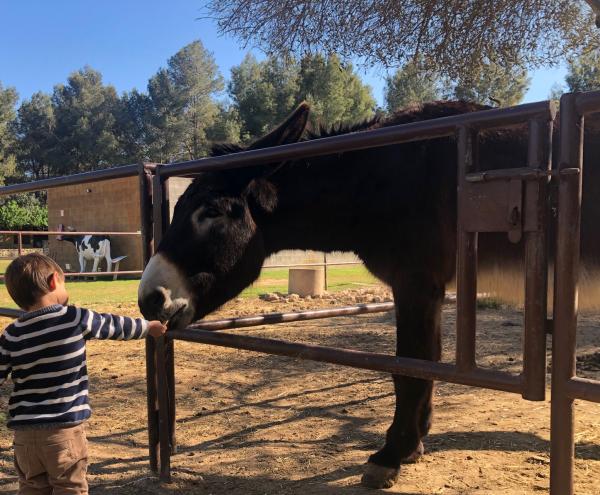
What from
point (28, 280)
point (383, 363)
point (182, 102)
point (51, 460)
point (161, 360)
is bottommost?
point (51, 460)

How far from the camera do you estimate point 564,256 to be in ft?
4.64

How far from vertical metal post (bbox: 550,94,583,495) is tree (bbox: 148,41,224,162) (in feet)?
144

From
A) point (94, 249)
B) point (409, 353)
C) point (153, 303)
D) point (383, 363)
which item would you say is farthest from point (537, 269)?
point (94, 249)

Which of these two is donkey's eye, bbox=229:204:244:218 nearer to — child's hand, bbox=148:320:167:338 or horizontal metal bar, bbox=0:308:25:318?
child's hand, bbox=148:320:167:338

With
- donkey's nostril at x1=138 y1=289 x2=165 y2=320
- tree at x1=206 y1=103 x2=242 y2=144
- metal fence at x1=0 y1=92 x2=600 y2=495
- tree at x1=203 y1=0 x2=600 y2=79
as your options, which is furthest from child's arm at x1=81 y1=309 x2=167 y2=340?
tree at x1=206 y1=103 x2=242 y2=144

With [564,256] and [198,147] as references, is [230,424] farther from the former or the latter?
[198,147]

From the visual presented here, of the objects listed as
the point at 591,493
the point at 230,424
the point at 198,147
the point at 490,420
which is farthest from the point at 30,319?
the point at 198,147

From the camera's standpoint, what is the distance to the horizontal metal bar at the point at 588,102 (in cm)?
137

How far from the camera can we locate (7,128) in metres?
44.8

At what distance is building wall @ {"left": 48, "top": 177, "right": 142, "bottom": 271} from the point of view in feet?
62.6

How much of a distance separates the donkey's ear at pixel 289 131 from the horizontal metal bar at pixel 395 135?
41 cm

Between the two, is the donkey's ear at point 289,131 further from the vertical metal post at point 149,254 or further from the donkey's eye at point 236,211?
the vertical metal post at point 149,254

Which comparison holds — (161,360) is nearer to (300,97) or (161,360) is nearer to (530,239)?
(530,239)

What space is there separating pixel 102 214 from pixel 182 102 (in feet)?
99.7
